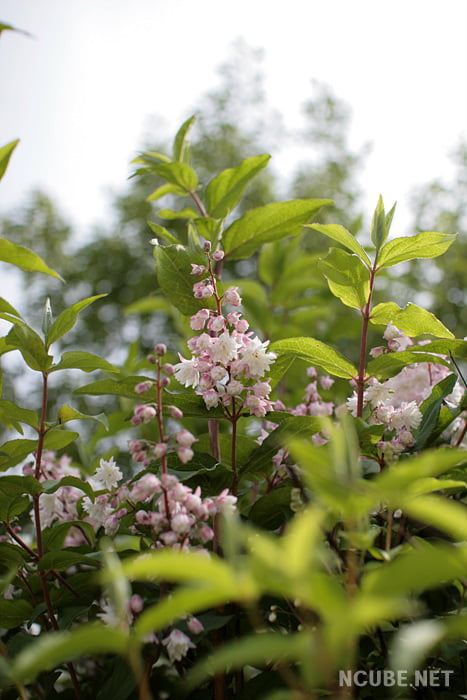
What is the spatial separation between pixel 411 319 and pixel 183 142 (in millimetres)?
423

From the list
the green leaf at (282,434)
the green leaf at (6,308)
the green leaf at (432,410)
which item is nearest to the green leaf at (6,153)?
the green leaf at (6,308)

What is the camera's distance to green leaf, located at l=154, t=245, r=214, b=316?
625mm

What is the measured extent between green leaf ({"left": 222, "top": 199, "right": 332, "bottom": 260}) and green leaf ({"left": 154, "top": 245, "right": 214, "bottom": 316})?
133 mm

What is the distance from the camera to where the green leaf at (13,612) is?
1.74 ft

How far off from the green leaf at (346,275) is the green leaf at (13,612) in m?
0.42

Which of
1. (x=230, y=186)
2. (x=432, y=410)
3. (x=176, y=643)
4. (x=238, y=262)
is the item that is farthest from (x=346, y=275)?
(x=238, y=262)

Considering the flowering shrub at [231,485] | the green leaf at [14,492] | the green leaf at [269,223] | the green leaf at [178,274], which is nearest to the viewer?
the flowering shrub at [231,485]

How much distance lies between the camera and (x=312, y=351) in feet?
1.96

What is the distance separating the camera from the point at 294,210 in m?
0.75

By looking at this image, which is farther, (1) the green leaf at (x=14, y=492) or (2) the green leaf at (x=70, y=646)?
(1) the green leaf at (x=14, y=492)

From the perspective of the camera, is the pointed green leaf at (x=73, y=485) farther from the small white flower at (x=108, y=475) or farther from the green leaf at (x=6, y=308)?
the green leaf at (x=6, y=308)

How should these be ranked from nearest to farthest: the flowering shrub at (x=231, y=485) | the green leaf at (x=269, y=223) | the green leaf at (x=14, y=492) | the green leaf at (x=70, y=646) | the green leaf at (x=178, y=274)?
the green leaf at (x=70, y=646) < the flowering shrub at (x=231, y=485) < the green leaf at (x=14, y=492) < the green leaf at (x=178, y=274) < the green leaf at (x=269, y=223)

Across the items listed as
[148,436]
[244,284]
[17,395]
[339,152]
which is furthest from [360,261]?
[339,152]

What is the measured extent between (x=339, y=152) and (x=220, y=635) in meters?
3.33
